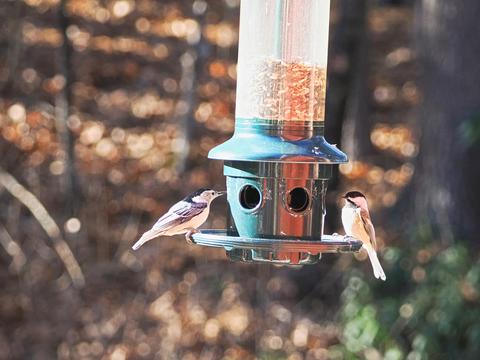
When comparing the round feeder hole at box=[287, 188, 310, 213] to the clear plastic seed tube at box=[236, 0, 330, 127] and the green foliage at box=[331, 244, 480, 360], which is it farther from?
the green foliage at box=[331, 244, 480, 360]

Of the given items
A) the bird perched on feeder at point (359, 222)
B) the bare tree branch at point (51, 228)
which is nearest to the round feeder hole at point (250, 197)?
the bird perched on feeder at point (359, 222)

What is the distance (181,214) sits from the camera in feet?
17.1

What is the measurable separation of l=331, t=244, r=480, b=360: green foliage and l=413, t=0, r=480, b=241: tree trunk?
291mm

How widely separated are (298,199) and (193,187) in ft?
19.0

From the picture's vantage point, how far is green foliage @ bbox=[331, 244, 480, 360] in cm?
840

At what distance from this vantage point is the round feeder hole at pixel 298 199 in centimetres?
503

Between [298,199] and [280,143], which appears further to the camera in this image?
[298,199]

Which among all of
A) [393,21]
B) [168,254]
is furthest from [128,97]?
[393,21]

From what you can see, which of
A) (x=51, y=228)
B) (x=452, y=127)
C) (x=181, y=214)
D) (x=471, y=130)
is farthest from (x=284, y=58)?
(x=51, y=228)

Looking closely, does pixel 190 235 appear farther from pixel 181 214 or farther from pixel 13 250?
pixel 13 250

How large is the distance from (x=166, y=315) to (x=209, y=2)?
3142mm

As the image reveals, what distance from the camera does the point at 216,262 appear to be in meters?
10.5

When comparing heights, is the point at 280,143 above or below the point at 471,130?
above

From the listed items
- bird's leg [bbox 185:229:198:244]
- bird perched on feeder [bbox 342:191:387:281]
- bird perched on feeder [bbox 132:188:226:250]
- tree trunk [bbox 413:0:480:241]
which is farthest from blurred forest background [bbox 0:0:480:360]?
bird's leg [bbox 185:229:198:244]
